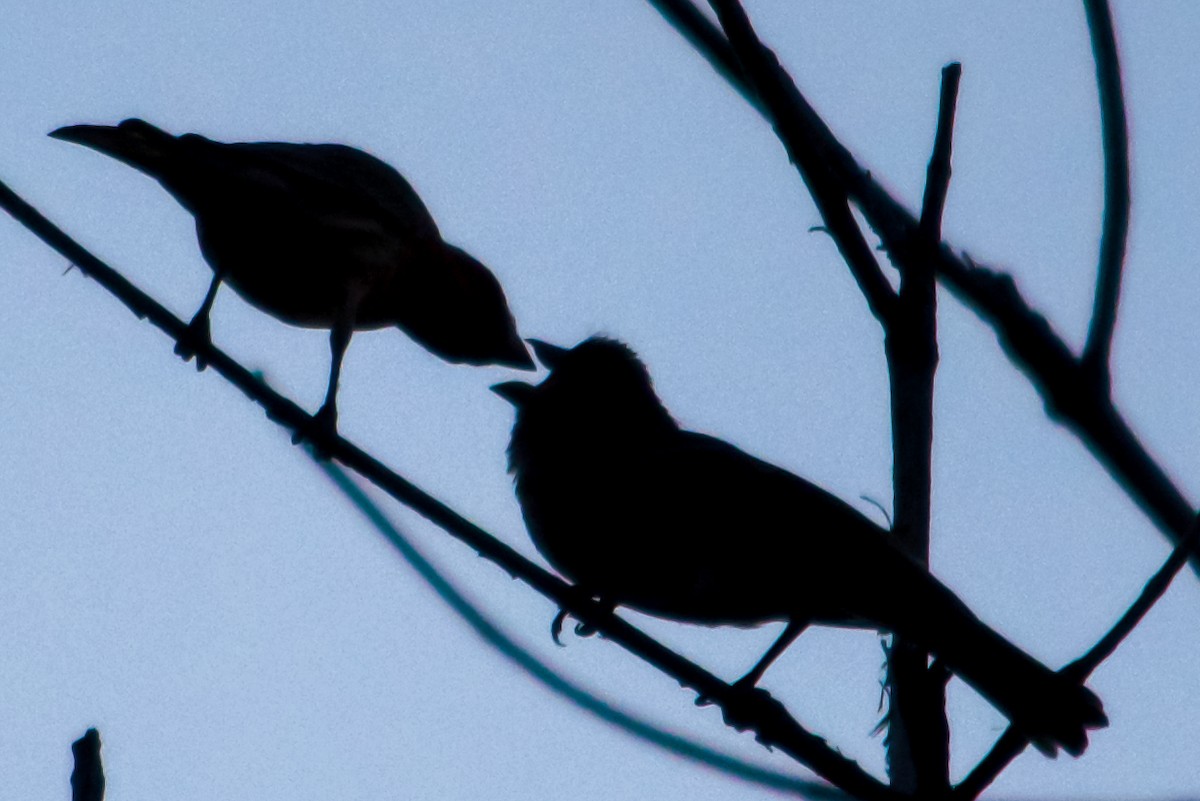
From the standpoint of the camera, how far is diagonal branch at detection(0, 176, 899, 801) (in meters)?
3.43

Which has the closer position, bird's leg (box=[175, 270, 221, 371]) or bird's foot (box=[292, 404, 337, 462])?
bird's foot (box=[292, 404, 337, 462])

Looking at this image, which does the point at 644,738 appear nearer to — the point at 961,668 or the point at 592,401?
the point at 961,668

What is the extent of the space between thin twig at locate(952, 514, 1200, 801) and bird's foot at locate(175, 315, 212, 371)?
2.10 metres

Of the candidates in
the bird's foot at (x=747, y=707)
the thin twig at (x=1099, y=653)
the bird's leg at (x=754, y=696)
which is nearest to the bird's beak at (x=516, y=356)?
the bird's leg at (x=754, y=696)

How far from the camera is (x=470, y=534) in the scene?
3676 millimetres

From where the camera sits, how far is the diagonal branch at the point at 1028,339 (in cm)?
288

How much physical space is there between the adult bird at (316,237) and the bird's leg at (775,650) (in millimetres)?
1832

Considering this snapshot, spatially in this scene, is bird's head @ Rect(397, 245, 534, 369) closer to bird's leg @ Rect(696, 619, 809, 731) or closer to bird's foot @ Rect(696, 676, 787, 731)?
bird's leg @ Rect(696, 619, 809, 731)

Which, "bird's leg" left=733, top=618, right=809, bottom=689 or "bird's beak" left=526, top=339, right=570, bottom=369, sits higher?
"bird's beak" left=526, top=339, right=570, bottom=369

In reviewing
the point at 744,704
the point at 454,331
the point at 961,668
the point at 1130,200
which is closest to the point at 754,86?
the point at 1130,200

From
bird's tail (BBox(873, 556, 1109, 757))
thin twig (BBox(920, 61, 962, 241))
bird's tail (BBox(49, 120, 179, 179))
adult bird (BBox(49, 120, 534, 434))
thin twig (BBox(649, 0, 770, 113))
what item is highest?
adult bird (BBox(49, 120, 534, 434))

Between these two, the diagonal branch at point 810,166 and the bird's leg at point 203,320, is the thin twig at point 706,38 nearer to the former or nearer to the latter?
the diagonal branch at point 810,166

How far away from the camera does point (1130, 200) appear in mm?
3656

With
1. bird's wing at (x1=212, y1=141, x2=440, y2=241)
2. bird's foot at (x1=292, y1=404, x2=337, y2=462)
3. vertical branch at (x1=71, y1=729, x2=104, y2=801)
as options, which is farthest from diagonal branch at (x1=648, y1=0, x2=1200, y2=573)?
bird's wing at (x1=212, y1=141, x2=440, y2=241)
